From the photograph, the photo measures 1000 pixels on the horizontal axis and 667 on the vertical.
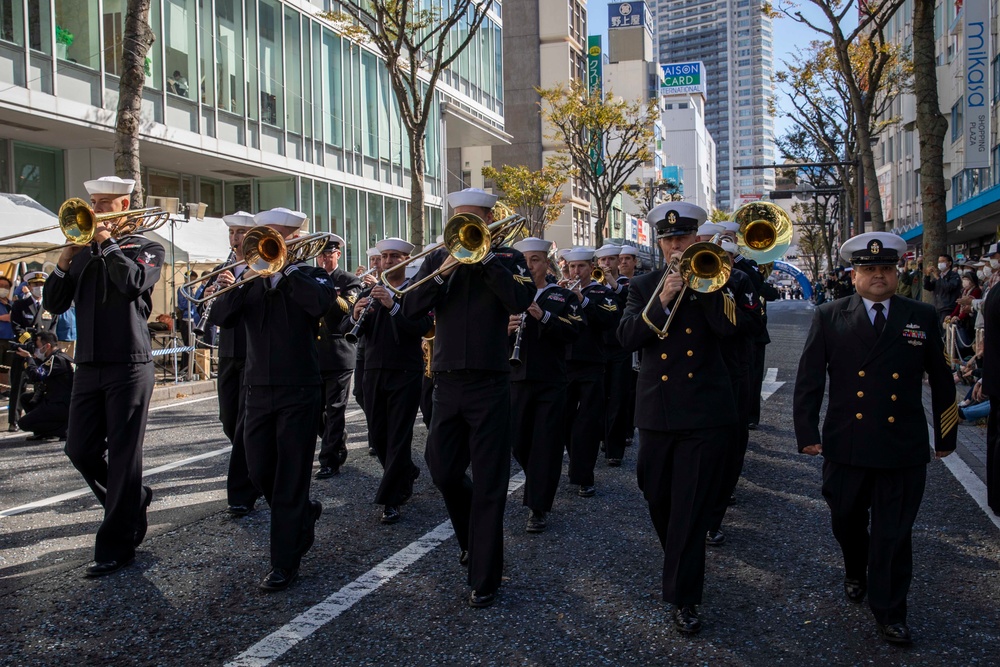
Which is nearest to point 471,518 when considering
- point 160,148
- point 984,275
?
point 984,275

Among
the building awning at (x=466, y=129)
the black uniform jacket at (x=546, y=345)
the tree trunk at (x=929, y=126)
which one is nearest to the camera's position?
the black uniform jacket at (x=546, y=345)

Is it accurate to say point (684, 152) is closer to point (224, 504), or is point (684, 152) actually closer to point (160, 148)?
point (160, 148)

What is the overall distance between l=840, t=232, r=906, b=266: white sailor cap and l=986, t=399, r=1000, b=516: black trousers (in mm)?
2581

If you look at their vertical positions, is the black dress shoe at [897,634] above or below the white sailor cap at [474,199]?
below

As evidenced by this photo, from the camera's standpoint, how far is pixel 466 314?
543 centimetres

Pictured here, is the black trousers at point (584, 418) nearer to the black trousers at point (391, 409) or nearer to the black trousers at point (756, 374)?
the black trousers at point (391, 409)

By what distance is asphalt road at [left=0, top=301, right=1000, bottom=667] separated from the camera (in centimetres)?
439

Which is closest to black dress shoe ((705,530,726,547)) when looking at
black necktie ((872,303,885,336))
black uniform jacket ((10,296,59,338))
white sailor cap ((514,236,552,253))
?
black necktie ((872,303,885,336))

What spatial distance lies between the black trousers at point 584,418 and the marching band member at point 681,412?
2.55 metres

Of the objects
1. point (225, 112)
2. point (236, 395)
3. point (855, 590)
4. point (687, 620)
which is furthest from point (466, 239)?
point (225, 112)

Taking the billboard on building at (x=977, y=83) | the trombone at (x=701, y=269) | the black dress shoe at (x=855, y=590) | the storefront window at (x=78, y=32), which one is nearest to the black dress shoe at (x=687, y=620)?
the black dress shoe at (x=855, y=590)

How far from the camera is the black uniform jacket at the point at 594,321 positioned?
793cm

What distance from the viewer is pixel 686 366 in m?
4.96

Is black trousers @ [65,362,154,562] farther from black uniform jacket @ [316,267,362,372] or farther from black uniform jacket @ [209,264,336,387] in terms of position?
black uniform jacket @ [316,267,362,372]
